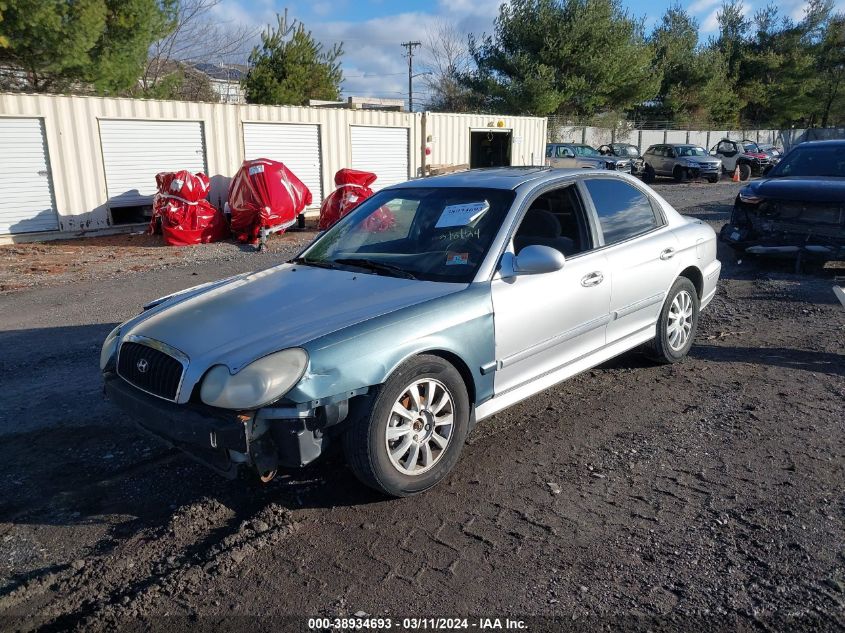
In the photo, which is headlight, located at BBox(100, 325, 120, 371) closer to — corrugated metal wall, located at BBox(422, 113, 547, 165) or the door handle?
the door handle

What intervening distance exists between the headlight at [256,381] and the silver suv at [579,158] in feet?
76.1

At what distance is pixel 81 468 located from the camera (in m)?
3.82

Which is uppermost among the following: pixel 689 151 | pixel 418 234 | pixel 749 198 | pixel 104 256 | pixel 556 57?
pixel 556 57

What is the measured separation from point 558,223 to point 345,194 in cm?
937

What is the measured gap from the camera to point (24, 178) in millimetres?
12406

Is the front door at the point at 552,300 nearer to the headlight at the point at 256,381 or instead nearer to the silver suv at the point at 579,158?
the headlight at the point at 256,381

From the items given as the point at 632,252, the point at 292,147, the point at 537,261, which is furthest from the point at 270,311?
the point at 292,147

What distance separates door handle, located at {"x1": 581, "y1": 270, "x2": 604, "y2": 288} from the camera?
13.9ft

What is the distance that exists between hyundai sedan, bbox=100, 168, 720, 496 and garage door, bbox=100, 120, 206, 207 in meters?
10.6

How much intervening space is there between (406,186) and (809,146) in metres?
7.61

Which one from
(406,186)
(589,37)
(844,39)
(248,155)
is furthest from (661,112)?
(406,186)

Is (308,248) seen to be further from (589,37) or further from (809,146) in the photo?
(589,37)

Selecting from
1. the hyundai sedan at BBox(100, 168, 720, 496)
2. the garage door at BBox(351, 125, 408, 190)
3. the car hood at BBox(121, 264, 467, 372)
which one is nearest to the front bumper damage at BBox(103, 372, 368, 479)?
the hyundai sedan at BBox(100, 168, 720, 496)

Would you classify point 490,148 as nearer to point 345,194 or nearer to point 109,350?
point 345,194
